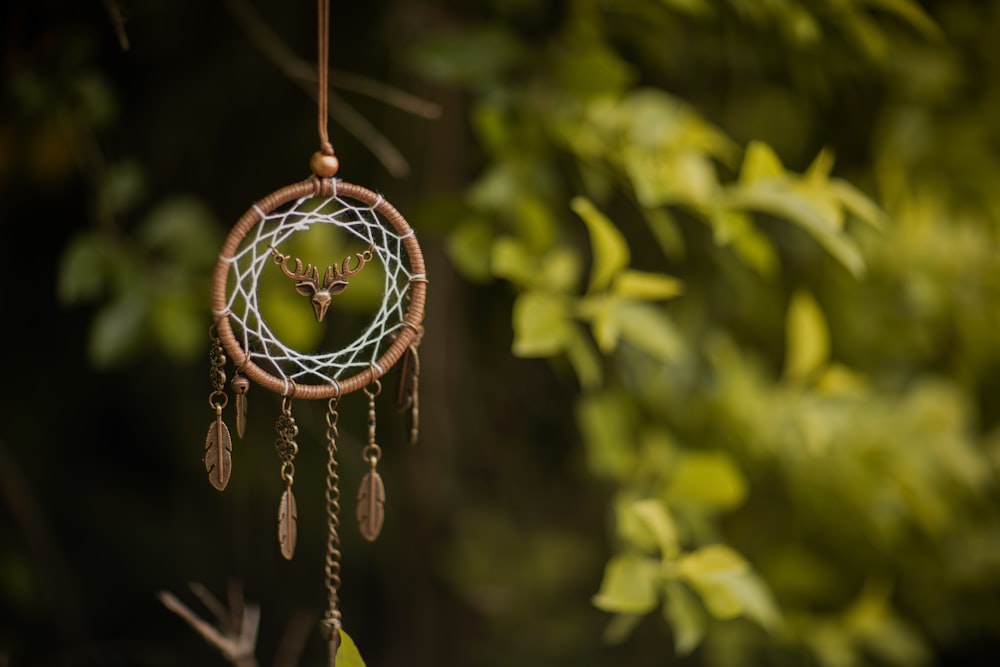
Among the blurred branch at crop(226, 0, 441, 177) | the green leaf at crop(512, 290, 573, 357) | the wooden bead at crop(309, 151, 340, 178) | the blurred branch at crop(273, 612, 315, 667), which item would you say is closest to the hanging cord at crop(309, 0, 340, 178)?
the wooden bead at crop(309, 151, 340, 178)

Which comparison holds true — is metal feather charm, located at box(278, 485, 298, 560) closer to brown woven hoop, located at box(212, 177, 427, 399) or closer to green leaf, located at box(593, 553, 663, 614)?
brown woven hoop, located at box(212, 177, 427, 399)

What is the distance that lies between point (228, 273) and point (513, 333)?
1.37 feet

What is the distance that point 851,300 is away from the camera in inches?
45.8

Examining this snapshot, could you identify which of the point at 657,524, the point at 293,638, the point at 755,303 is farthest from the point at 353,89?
the point at 293,638

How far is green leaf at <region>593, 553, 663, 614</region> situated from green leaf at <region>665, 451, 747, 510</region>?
0.10 meters

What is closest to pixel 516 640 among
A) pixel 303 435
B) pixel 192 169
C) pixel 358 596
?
pixel 358 596

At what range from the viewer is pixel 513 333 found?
905mm

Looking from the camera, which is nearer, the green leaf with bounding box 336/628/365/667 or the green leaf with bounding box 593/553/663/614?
the green leaf with bounding box 336/628/365/667

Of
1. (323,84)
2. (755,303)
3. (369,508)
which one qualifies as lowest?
(755,303)

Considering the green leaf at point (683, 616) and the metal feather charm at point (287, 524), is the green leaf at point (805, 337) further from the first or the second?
the metal feather charm at point (287, 524)

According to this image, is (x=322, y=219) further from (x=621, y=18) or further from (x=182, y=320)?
(x=621, y=18)

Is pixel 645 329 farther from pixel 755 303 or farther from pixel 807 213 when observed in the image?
pixel 755 303

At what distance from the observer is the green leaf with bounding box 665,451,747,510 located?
0.78 meters

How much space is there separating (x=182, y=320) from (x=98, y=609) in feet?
2.09
